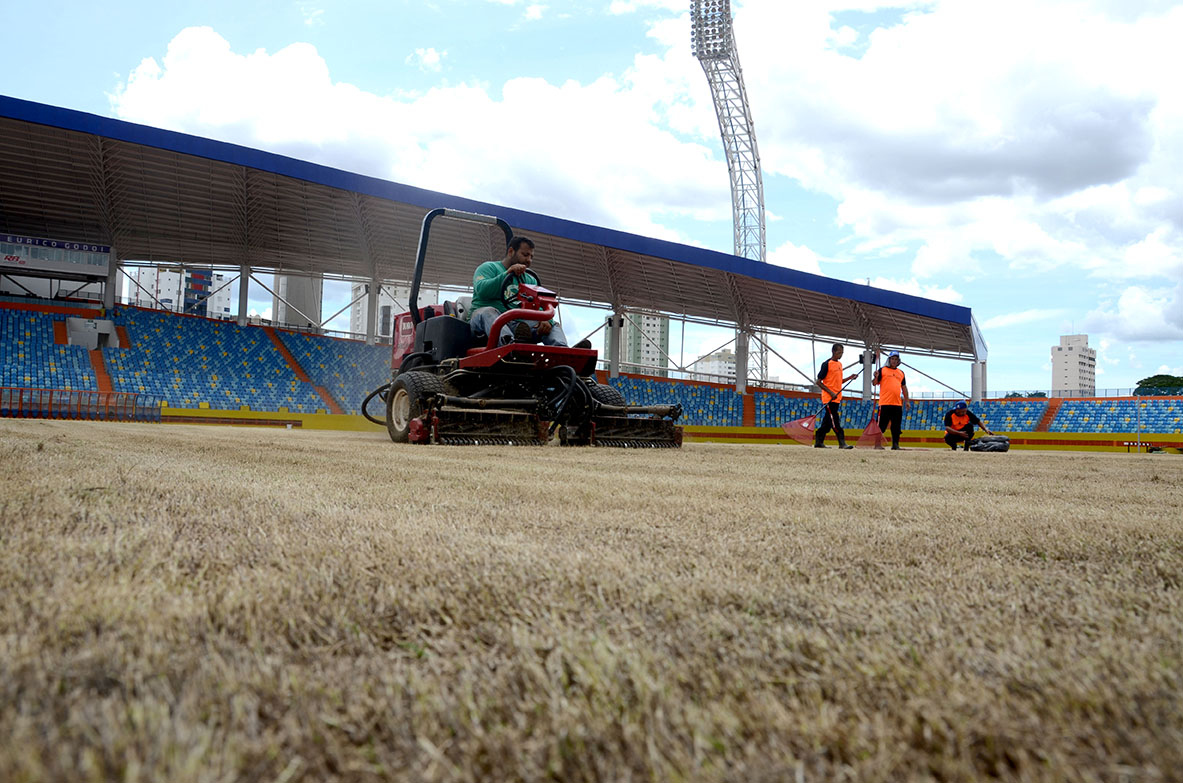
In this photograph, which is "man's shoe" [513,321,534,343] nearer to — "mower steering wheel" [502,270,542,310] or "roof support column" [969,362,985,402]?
"mower steering wheel" [502,270,542,310]

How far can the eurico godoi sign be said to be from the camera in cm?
2391

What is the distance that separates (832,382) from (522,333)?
5.17 metres

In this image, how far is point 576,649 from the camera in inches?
30.2

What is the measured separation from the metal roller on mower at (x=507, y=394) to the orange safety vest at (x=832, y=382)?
10.5 ft

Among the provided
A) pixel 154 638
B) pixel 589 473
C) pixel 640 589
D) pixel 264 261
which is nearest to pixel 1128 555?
pixel 640 589

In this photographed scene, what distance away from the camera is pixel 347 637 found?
32.4 inches

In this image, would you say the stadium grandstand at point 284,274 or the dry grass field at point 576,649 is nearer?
the dry grass field at point 576,649

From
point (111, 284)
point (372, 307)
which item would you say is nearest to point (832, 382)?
point (372, 307)

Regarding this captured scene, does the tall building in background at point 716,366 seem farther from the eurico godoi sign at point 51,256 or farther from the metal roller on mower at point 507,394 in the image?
the metal roller on mower at point 507,394

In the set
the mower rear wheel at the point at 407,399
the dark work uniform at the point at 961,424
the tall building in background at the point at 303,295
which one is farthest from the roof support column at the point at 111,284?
the dark work uniform at the point at 961,424

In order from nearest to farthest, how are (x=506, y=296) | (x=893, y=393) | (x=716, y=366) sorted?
(x=506, y=296)
(x=893, y=393)
(x=716, y=366)

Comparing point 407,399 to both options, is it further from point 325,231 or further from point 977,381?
point 977,381

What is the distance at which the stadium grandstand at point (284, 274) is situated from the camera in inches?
793

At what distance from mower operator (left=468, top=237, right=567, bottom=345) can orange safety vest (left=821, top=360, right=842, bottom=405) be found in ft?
14.5
